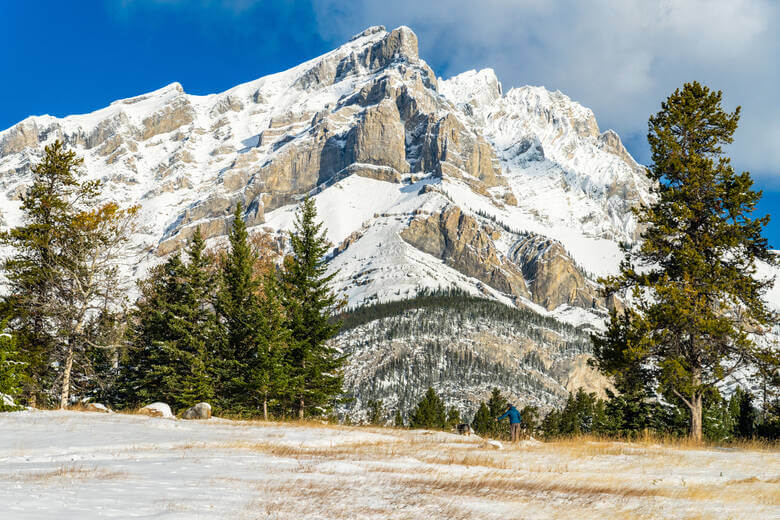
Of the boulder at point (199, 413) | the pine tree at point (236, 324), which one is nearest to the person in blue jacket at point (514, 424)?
the boulder at point (199, 413)

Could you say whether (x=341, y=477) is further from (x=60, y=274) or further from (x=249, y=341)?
(x=249, y=341)

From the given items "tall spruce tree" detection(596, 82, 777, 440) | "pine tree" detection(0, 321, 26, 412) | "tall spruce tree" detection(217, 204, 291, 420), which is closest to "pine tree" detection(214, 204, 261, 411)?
"tall spruce tree" detection(217, 204, 291, 420)

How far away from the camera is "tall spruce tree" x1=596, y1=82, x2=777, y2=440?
840 inches

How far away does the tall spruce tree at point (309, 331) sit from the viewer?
37531 mm

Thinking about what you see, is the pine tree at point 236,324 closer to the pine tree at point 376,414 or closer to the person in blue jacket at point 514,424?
the pine tree at point 376,414

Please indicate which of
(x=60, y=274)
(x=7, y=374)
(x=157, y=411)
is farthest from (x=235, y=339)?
(x=7, y=374)

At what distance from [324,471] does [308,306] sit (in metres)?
28.1

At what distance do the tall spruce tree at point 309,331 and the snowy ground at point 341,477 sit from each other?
1795cm

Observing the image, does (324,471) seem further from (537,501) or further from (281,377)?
(281,377)

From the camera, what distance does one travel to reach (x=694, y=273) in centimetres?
2184

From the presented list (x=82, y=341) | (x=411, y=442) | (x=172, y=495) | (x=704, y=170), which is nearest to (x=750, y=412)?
(x=704, y=170)

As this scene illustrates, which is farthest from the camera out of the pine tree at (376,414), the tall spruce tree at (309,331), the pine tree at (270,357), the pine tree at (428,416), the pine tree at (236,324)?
the pine tree at (428,416)

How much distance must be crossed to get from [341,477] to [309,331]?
28.3m

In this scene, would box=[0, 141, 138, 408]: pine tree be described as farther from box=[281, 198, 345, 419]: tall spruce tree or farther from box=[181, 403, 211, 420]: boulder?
box=[281, 198, 345, 419]: tall spruce tree
